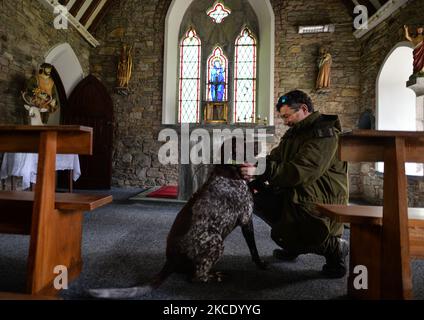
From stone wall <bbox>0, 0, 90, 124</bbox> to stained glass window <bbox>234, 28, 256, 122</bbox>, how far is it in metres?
4.46

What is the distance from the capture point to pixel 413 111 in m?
5.79

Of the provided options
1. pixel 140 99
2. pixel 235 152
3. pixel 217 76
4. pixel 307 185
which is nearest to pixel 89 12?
pixel 140 99

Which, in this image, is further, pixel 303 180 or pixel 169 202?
pixel 169 202

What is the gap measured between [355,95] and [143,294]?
22.9ft

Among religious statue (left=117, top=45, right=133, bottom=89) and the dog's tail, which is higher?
religious statue (left=117, top=45, right=133, bottom=89)

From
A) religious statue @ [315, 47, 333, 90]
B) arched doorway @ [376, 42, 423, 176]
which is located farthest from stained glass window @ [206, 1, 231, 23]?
arched doorway @ [376, 42, 423, 176]

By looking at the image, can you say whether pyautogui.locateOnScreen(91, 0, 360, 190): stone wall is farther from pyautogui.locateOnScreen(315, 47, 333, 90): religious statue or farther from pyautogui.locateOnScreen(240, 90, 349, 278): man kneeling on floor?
pyautogui.locateOnScreen(240, 90, 349, 278): man kneeling on floor

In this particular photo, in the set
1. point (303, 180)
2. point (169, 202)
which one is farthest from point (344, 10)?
point (303, 180)

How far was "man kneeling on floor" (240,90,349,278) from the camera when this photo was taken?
193 centimetres

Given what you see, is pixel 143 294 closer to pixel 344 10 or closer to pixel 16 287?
pixel 16 287

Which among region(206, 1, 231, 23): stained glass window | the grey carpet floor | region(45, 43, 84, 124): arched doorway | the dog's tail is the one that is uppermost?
region(206, 1, 231, 23): stained glass window

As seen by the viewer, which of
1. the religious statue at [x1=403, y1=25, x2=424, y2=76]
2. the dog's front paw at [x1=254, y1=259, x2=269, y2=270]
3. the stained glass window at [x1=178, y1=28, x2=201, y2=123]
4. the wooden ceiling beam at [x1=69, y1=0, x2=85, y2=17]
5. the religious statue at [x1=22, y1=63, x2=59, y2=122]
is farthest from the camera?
the stained glass window at [x1=178, y1=28, x2=201, y2=123]

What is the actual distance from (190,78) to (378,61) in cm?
454
